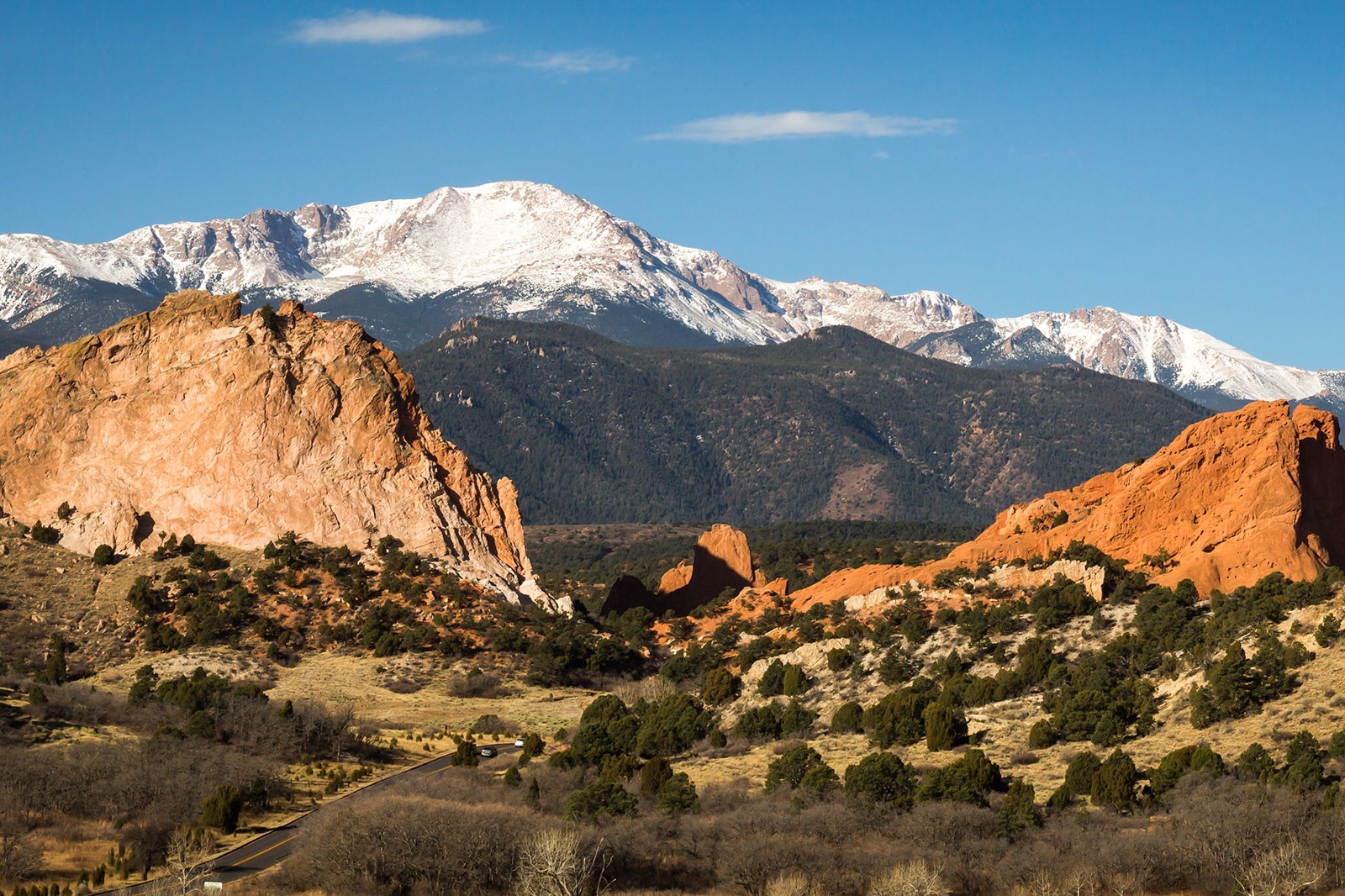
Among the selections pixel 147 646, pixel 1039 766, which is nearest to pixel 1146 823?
pixel 1039 766

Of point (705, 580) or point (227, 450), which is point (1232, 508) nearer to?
point (705, 580)

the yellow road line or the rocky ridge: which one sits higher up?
the rocky ridge

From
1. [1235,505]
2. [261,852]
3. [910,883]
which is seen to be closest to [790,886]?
[910,883]

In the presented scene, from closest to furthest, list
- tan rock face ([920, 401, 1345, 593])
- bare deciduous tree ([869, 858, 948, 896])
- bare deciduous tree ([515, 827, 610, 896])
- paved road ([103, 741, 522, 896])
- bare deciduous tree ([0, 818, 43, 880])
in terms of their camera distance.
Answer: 1. bare deciduous tree ([515, 827, 610, 896])
2. bare deciduous tree ([869, 858, 948, 896])
3. bare deciduous tree ([0, 818, 43, 880])
4. paved road ([103, 741, 522, 896])
5. tan rock face ([920, 401, 1345, 593])

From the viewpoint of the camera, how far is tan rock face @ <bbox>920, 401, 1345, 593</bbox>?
66875 millimetres

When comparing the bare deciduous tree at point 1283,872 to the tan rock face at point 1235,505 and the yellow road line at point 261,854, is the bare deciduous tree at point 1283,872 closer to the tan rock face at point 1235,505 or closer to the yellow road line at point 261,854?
the yellow road line at point 261,854

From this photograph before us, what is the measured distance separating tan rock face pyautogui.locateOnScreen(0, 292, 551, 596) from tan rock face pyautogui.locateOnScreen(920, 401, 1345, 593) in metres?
31.4

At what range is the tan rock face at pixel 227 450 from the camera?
276ft

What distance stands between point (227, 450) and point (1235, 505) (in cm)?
4838

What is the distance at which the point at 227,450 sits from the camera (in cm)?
8412

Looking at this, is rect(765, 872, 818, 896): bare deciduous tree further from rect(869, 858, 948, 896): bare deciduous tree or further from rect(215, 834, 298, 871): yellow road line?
rect(215, 834, 298, 871): yellow road line

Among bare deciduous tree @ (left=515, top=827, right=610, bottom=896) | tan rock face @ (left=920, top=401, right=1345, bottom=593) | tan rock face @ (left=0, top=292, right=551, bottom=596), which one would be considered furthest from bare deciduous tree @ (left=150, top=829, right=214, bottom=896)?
tan rock face @ (left=0, top=292, right=551, bottom=596)

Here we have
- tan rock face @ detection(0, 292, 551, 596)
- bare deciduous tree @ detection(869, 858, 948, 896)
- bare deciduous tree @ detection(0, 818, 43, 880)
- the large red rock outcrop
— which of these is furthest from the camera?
the large red rock outcrop

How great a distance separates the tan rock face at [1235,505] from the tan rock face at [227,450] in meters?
31.4
